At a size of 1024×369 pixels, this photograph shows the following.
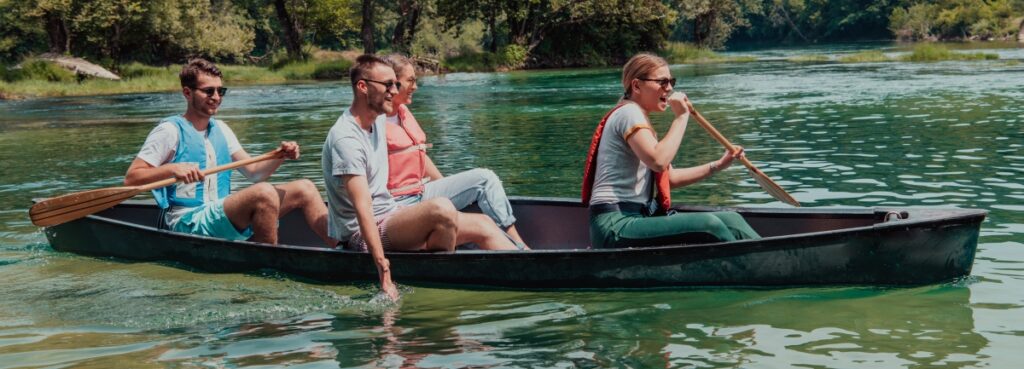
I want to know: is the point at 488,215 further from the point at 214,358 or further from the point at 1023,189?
the point at 1023,189

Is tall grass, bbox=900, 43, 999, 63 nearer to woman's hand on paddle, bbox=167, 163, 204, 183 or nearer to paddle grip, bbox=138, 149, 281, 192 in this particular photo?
paddle grip, bbox=138, 149, 281, 192

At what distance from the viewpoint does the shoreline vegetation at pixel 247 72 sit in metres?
34.7

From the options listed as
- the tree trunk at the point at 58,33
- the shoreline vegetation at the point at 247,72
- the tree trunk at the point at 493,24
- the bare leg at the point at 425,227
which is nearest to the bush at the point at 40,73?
the shoreline vegetation at the point at 247,72

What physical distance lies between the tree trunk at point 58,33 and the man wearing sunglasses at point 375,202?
37.4m

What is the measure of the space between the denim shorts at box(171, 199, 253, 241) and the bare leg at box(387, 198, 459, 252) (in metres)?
1.30

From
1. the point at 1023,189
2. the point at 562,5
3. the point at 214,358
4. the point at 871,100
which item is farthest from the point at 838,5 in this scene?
the point at 214,358

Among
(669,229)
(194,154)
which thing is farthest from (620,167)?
(194,154)

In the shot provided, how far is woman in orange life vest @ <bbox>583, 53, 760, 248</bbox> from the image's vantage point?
5.81 metres

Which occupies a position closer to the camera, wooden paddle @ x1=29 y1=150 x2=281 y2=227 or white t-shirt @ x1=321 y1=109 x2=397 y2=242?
white t-shirt @ x1=321 y1=109 x2=397 y2=242

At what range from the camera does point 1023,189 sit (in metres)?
9.47

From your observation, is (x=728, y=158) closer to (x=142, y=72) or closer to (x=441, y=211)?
(x=441, y=211)

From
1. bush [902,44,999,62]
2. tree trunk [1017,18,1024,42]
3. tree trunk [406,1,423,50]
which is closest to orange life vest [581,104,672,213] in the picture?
bush [902,44,999,62]

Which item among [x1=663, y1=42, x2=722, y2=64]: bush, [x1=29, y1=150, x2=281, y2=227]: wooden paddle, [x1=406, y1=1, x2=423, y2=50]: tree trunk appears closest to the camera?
[x1=29, y1=150, x2=281, y2=227]: wooden paddle

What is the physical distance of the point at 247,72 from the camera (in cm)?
4319
